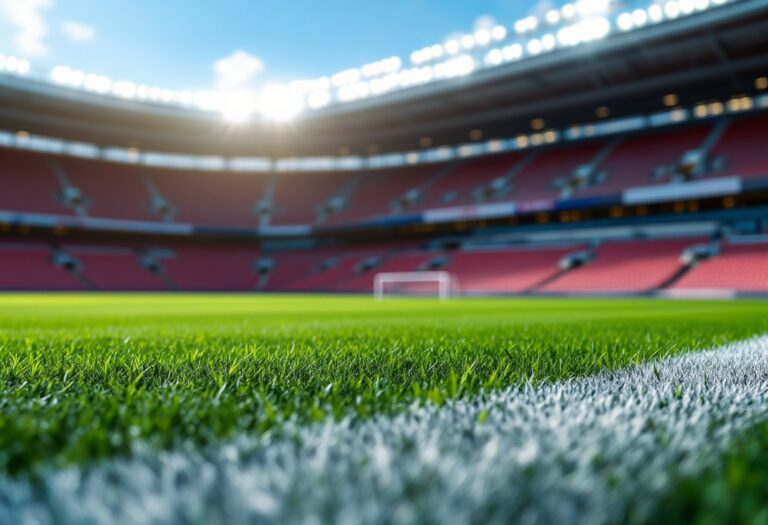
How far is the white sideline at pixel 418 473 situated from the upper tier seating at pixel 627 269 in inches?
834

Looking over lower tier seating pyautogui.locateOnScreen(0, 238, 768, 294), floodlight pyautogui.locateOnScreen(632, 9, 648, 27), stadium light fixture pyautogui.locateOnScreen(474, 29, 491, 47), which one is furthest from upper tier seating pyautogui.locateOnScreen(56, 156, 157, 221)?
floodlight pyautogui.locateOnScreen(632, 9, 648, 27)

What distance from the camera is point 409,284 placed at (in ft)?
84.0

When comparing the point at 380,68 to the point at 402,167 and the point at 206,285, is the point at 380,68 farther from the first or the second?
the point at 206,285

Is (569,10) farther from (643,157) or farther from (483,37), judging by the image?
(643,157)

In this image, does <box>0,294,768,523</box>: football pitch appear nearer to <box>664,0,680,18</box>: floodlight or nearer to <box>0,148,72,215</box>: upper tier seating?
<box>664,0,680,18</box>: floodlight

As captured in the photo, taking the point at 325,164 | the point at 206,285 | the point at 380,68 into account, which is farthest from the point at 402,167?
the point at 206,285

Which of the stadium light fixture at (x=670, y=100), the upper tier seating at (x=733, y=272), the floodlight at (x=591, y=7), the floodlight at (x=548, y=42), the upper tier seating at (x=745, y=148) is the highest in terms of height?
the floodlight at (x=591, y=7)

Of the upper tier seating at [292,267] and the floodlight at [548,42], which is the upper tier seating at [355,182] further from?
the floodlight at [548,42]

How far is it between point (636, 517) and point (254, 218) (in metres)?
34.1

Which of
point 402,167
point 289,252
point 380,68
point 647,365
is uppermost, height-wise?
point 380,68

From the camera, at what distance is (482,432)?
37.4 inches

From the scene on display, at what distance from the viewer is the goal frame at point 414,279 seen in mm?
24531

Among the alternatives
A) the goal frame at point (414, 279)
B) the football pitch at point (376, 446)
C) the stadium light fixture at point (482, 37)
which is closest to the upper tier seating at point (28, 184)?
the goal frame at point (414, 279)

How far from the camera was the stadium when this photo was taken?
0.70 meters
